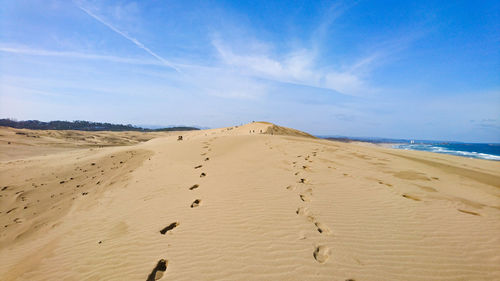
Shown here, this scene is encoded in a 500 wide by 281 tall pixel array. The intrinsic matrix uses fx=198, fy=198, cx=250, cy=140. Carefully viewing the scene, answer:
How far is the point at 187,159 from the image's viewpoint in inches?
365

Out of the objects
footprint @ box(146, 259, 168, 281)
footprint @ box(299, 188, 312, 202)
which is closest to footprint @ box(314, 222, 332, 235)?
footprint @ box(299, 188, 312, 202)

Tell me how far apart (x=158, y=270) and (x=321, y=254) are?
2.15m

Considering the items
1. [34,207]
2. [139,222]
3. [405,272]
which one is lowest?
[34,207]

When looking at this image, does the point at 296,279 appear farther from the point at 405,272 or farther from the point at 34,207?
the point at 34,207

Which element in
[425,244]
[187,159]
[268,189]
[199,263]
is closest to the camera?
[199,263]

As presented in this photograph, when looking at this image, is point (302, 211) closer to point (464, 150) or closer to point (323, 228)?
point (323, 228)

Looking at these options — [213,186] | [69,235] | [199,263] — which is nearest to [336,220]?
[199,263]

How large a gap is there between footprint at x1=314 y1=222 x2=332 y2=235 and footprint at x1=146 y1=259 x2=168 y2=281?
90.6 inches

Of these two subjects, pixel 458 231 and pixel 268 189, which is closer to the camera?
pixel 458 231

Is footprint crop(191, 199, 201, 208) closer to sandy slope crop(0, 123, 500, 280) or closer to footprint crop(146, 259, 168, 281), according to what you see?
sandy slope crop(0, 123, 500, 280)

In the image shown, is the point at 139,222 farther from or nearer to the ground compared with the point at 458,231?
nearer to the ground

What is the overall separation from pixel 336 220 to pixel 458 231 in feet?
6.16

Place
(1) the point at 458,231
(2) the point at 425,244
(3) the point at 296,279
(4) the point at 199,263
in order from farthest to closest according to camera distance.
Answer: (1) the point at 458,231
(2) the point at 425,244
(4) the point at 199,263
(3) the point at 296,279

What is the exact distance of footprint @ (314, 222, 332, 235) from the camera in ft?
10.2
